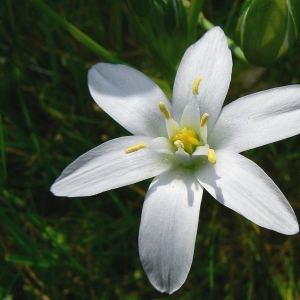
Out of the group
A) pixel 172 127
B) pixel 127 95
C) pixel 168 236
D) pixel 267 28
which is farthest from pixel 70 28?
pixel 168 236

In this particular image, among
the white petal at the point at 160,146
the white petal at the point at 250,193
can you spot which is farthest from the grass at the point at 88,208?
the white petal at the point at 250,193

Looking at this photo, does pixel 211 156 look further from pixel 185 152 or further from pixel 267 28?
pixel 267 28

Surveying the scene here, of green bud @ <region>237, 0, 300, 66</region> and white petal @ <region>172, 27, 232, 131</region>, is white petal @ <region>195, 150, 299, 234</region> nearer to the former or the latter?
white petal @ <region>172, 27, 232, 131</region>

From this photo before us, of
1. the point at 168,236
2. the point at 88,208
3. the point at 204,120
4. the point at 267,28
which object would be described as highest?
the point at 267,28

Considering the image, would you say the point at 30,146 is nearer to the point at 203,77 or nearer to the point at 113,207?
the point at 113,207

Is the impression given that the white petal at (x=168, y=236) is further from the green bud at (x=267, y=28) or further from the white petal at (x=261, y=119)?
Answer: the green bud at (x=267, y=28)

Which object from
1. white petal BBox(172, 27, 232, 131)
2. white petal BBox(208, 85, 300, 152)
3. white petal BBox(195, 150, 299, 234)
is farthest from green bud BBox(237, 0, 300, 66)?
white petal BBox(195, 150, 299, 234)
